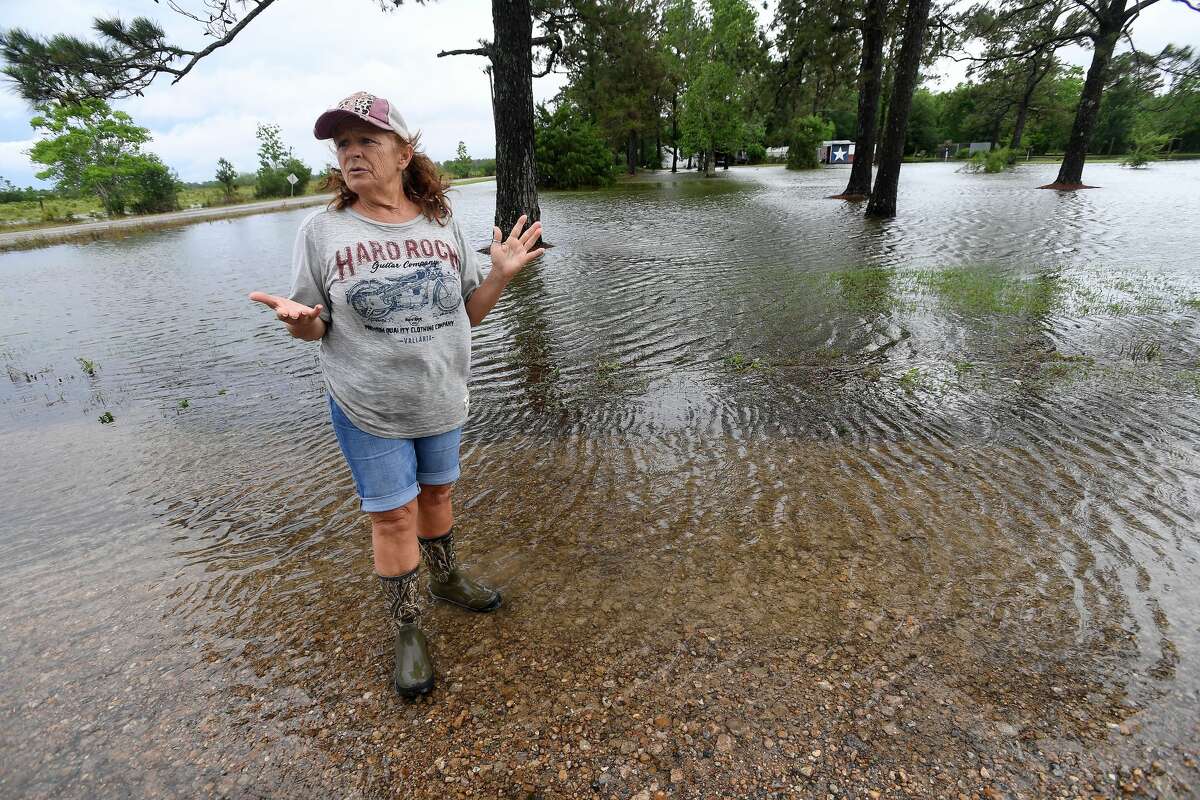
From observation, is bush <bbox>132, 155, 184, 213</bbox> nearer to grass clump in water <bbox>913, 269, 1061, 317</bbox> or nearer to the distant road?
the distant road

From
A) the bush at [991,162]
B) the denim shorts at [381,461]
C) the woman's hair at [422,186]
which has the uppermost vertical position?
the bush at [991,162]

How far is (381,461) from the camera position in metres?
2.19

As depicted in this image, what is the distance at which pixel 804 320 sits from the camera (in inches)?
266

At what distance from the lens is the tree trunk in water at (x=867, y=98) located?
58.5 ft

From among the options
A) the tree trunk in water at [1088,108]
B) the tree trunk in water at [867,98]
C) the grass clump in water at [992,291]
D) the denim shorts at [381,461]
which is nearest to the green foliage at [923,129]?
the tree trunk in water at [1088,108]

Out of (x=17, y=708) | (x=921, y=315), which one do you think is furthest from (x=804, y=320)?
(x=17, y=708)

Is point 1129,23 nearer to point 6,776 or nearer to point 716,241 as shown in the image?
point 716,241

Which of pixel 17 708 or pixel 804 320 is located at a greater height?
pixel 804 320

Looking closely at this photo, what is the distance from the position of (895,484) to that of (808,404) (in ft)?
4.26

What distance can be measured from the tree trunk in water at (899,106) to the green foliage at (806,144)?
30.2 m

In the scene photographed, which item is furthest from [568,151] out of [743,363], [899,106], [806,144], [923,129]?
[923,129]

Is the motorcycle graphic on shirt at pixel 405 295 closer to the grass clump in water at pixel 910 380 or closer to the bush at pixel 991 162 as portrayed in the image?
the grass clump in water at pixel 910 380

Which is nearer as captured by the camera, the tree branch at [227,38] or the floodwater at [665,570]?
the floodwater at [665,570]

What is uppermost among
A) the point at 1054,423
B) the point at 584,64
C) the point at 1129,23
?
the point at 1129,23
